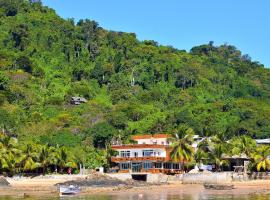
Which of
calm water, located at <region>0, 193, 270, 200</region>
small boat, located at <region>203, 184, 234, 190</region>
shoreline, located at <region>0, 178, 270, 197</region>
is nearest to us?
calm water, located at <region>0, 193, 270, 200</region>

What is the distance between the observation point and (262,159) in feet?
231

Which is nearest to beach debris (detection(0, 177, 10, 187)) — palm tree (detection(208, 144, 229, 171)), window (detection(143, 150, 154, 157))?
window (detection(143, 150, 154, 157))

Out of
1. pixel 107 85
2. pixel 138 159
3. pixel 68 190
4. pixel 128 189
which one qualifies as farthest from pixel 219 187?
pixel 107 85

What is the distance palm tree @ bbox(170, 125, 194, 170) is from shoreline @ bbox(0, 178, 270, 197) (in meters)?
5.39

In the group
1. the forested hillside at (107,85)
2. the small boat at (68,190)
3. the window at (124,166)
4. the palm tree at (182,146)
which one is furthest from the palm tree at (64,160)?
the small boat at (68,190)

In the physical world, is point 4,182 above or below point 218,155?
below

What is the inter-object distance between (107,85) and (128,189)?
7972 cm

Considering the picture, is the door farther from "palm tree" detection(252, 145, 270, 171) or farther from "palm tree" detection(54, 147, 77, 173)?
"palm tree" detection(252, 145, 270, 171)

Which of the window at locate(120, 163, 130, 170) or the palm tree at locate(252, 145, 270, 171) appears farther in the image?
the window at locate(120, 163, 130, 170)

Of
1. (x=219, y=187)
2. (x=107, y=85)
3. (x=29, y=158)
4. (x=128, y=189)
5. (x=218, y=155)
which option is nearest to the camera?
(x=219, y=187)

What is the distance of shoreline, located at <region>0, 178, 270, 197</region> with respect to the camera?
203 feet

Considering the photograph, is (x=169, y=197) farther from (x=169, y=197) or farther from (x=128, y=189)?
(x=128, y=189)

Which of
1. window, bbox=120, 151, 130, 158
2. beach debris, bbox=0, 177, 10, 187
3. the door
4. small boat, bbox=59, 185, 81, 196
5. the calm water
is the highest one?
window, bbox=120, 151, 130, 158

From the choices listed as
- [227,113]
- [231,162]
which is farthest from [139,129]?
[231,162]
